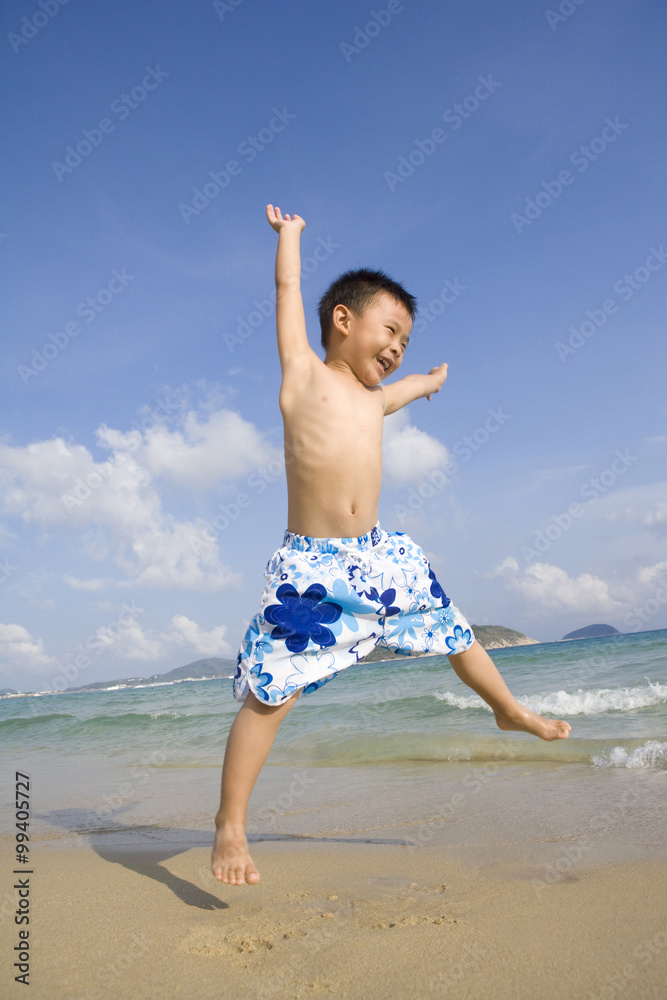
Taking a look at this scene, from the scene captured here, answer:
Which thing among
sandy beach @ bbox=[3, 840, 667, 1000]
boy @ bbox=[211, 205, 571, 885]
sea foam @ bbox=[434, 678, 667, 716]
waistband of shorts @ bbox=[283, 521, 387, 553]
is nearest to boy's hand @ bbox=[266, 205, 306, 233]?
boy @ bbox=[211, 205, 571, 885]

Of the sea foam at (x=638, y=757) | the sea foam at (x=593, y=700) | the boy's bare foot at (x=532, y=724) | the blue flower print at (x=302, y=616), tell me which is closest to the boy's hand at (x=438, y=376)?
the blue flower print at (x=302, y=616)

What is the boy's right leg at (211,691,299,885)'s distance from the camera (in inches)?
71.1

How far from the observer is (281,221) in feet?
7.71

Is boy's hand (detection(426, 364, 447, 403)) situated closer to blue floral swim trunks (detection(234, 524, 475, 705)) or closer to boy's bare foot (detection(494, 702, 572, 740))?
blue floral swim trunks (detection(234, 524, 475, 705))

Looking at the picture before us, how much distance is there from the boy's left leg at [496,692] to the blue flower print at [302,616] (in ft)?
1.70

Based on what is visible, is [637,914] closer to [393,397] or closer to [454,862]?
[454,862]

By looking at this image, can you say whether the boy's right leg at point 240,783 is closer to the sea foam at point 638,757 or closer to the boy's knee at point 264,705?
the boy's knee at point 264,705

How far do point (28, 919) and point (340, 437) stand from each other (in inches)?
66.3

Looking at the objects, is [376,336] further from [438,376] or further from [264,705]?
[264,705]

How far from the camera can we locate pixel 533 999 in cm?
125

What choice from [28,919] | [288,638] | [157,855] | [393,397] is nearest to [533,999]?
[288,638]

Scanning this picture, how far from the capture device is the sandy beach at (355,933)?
52.8 inches

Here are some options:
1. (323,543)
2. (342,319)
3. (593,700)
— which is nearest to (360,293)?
(342,319)

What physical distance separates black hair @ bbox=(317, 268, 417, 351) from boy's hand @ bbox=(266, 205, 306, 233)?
10.0 inches
